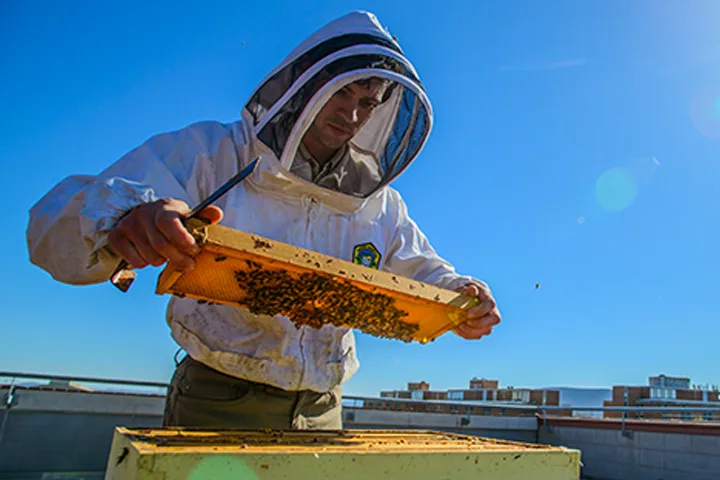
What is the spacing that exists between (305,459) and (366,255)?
4.94 feet

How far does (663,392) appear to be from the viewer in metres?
9.71

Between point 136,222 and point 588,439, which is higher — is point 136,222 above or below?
above

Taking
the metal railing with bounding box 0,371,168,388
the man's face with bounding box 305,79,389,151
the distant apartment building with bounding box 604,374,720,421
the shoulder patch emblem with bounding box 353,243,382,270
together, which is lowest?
the metal railing with bounding box 0,371,168,388

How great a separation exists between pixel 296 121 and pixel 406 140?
0.81 meters

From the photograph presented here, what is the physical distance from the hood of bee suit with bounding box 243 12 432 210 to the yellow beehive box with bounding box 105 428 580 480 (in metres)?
1.24

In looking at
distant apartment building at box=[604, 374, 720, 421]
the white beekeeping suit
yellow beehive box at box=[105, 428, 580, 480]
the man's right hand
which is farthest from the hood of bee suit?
distant apartment building at box=[604, 374, 720, 421]

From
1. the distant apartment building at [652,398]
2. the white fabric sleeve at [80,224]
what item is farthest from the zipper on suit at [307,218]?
the distant apartment building at [652,398]

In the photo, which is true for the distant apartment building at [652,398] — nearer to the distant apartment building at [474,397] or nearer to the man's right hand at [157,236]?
the distant apartment building at [474,397]

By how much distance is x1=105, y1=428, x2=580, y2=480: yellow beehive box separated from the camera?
3.72 feet

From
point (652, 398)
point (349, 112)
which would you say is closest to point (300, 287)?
point (349, 112)

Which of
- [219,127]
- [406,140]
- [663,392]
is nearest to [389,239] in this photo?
[406,140]

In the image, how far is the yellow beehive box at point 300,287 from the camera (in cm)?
171

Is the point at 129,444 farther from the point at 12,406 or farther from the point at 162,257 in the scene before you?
the point at 12,406

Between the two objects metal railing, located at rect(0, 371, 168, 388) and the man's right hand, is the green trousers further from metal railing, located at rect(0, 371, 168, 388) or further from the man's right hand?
metal railing, located at rect(0, 371, 168, 388)
